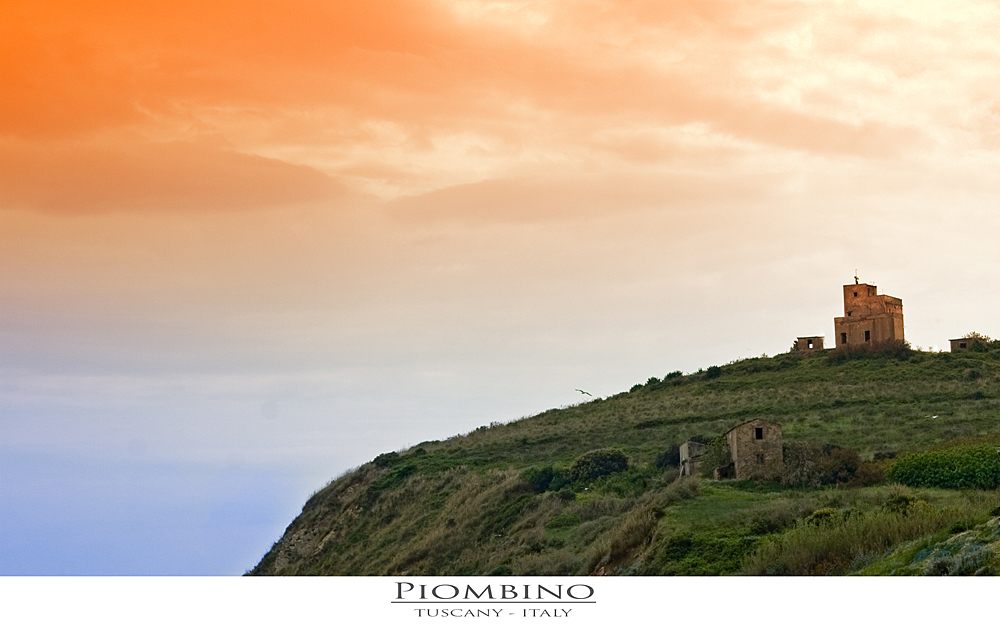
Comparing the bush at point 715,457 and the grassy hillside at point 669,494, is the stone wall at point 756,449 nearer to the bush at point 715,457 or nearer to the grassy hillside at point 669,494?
the bush at point 715,457

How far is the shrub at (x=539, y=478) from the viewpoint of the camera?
3809 centimetres

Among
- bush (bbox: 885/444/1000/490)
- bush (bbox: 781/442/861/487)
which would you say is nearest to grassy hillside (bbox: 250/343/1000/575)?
bush (bbox: 781/442/861/487)

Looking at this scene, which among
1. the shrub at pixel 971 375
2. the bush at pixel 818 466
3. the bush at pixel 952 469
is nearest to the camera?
the bush at pixel 952 469

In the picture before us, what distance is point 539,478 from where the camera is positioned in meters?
38.7

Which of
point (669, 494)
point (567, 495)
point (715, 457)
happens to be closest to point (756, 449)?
point (715, 457)

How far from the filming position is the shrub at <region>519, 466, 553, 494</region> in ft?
125

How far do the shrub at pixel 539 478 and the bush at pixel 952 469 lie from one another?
13.0 meters

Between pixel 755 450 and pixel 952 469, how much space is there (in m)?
5.80

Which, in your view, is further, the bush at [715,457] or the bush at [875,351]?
the bush at [875,351]

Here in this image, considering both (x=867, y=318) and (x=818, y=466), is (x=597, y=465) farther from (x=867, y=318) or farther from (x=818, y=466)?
(x=867, y=318)

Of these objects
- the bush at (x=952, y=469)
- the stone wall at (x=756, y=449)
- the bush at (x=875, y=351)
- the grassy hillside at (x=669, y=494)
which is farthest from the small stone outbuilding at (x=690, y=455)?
the bush at (x=875, y=351)
